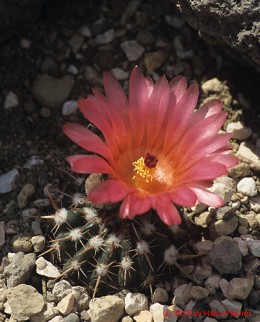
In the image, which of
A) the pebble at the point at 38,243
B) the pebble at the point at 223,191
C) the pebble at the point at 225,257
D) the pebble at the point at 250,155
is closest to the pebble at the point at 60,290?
the pebble at the point at 38,243

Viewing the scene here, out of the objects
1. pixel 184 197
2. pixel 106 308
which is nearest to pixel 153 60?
pixel 184 197

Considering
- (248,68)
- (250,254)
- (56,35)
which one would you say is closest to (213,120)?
(250,254)

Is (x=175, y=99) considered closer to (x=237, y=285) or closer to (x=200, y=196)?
(x=200, y=196)

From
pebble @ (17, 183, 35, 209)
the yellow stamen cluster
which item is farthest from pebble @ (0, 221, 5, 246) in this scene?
the yellow stamen cluster

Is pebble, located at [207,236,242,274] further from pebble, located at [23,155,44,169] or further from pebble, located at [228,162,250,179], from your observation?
pebble, located at [23,155,44,169]

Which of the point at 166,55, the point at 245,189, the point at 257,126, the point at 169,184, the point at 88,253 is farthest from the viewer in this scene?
the point at 166,55

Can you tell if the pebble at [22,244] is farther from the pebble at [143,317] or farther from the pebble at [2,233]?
the pebble at [143,317]
